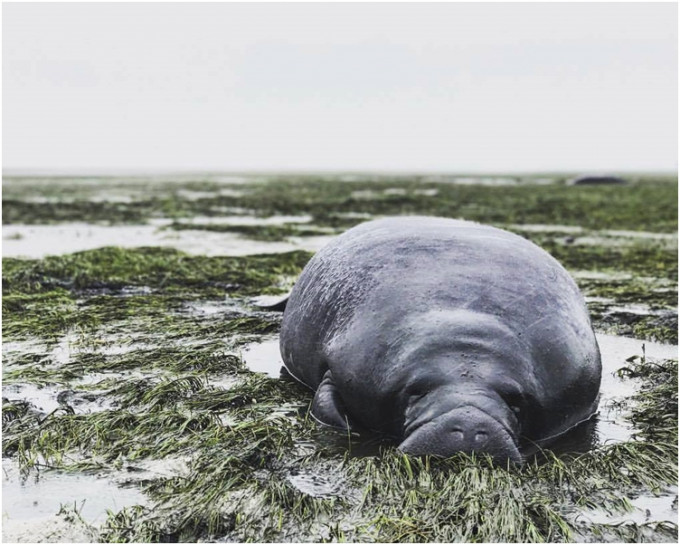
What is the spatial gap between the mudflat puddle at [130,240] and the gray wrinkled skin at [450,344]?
9169 millimetres

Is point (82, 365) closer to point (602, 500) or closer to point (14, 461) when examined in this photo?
point (14, 461)

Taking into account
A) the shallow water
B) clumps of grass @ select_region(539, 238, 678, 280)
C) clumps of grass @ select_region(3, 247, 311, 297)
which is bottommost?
clumps of grass @ select_region(539, 238, 678, 280)

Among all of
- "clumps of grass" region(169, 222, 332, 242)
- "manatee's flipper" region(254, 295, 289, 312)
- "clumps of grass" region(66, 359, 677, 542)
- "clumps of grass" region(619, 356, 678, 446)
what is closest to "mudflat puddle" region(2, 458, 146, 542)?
"clumps of grass" region(66, 359, 677, 542)

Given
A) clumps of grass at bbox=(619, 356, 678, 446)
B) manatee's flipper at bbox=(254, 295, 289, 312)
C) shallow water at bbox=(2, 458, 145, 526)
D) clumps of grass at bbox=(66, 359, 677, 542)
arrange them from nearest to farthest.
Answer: clumps of grass at bbox=(66, 359, 677, 542) → shallow water at bbox=(2, 458, 145, 526) → clumps of grass at bbox=(619, 356, 678, 446) → manatee's flipper at bbox=(254, 295, 289, 312)

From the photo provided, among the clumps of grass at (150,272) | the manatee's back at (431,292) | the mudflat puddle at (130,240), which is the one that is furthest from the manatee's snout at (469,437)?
the mudflat puddle at (130,240)

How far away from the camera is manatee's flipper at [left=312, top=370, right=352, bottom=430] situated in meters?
4.70

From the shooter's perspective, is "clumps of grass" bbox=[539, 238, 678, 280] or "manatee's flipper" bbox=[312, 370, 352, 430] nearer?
"manatee's flipper" bbox=[312, 370, 352, 430]

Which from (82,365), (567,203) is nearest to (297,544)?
(82,365)

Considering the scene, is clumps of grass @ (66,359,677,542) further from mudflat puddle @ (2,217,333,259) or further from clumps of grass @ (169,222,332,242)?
clumps of grass @ (169,222,332,242)

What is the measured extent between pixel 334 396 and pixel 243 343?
8.12 feet

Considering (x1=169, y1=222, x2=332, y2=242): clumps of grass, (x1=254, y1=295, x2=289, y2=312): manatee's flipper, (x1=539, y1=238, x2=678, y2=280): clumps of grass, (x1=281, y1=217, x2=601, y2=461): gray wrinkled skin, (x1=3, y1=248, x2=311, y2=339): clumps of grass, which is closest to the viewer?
(x1=281, y1=217, x2=601, y2=461): gray wrinkled skin

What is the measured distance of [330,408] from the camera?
15.5 ft

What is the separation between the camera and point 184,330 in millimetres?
7590

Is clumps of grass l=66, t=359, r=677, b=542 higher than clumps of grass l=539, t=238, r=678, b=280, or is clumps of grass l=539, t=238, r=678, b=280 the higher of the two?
clumps of grass l=66, t=359, r=677, b=542
